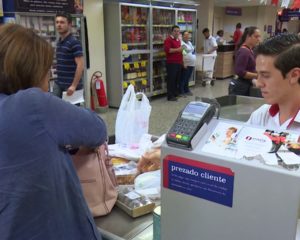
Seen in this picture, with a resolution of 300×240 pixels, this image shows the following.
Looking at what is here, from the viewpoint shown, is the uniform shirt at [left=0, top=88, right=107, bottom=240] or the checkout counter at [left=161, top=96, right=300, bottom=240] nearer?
the checkout counter at [left=161, top=96, right=300, bottom=240]

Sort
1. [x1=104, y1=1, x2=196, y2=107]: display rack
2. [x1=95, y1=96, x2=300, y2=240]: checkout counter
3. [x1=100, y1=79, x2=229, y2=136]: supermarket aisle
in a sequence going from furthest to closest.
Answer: [x1=104, y1=1, x2=196, y2=107]: display rack < [x1=100, y1=79, x2=229, y2=136]: supermarket aisle < [x1=95, y1=96, x2=300, y2=240]: checkout counter

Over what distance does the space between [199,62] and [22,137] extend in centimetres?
838

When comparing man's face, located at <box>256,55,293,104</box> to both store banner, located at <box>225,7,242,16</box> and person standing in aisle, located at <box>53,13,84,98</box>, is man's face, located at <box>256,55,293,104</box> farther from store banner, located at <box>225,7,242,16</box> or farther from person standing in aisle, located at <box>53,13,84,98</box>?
store banner, located at <box>225,7,242,16</box>

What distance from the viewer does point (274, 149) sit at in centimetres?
65

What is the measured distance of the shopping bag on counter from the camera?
1.93 m

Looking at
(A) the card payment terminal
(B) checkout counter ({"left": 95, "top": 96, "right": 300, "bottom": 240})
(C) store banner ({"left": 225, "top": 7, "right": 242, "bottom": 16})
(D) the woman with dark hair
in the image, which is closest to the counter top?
(B) checkout counter ({"left": 95, "top": 96, "right": 300, "bottom": 240})

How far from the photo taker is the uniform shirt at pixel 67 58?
367 cm

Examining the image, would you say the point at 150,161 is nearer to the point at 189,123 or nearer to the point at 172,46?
the point at 189,123

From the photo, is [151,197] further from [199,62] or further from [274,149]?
[199,62]

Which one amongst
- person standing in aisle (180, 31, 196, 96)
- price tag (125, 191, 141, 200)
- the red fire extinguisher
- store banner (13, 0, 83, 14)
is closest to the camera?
price tag (125, 191, 141, 200)

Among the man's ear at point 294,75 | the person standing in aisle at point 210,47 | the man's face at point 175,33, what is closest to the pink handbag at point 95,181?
the man's ear at point 294,75

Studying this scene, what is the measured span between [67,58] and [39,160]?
3045 millimetres

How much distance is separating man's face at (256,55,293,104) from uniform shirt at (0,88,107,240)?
0.56m

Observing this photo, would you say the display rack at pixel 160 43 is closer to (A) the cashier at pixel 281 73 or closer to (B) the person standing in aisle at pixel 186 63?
(B) the person standing in aisle at pixel 186 63
